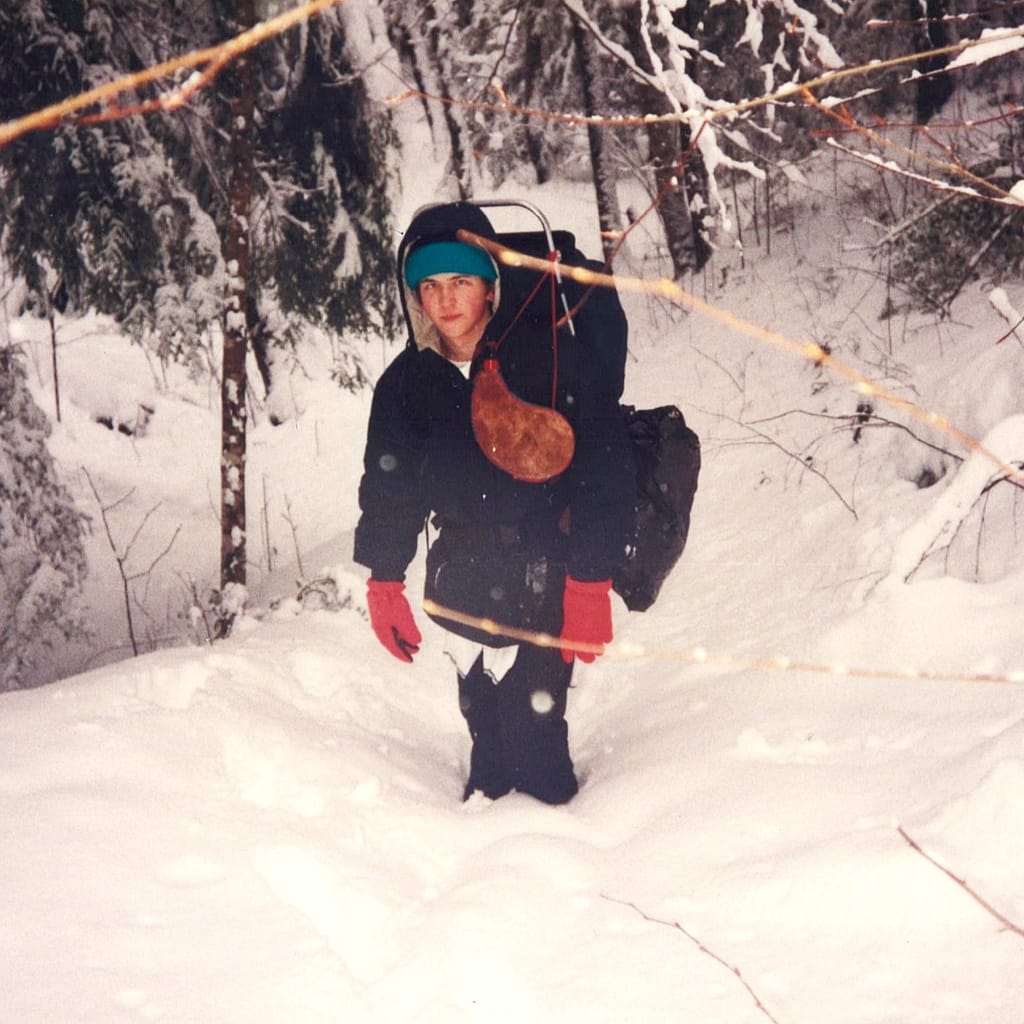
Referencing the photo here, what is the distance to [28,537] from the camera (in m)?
5.31

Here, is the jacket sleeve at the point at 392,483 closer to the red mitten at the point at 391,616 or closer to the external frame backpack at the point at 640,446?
the red mitten at the point at 391,616

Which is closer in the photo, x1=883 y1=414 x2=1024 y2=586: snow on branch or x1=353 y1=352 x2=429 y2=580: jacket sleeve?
x1=883 y1=414 x2=1024 y2=586: snow on branch

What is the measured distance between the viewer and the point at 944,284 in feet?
19.2

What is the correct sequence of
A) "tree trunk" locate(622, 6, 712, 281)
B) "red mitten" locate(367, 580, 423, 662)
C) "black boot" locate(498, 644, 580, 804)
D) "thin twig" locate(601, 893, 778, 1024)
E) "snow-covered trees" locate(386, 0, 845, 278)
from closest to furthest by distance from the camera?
"thin twig" locate(601, 893, 778, 1024)
"black boot" locate(498, 644, 580, 804)
"red mitten" locate(367, 580, 423, 662)
"snow-covered trees" locate(386, 0, 845, 278)
"tree trunk" locate(622, 6, 712, 281)

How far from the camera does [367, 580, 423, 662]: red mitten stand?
3.13 metres

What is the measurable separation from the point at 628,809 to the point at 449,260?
1808 millimetres

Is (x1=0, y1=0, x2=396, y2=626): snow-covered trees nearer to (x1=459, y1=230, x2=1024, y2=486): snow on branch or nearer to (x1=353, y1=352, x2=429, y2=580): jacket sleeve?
(x1=353, y1=352, x2=429, y2=580): jacket sleeve

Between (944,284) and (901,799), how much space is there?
190 inches

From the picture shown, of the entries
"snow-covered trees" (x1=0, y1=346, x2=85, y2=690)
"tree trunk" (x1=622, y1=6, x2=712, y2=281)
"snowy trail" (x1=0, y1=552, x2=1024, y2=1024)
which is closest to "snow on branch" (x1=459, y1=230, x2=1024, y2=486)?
"snowy trail" (x1=0, y1=552, x2=1024, y2=1024)

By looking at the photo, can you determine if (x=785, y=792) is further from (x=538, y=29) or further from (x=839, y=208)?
(x=538, y=29)

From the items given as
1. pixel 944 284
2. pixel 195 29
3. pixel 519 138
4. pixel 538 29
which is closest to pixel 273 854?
pixel 195 29

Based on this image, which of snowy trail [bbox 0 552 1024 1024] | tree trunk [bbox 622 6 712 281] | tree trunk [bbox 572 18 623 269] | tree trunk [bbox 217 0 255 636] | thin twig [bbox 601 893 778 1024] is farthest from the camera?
tree trunk [bbox 572 18 623 269]

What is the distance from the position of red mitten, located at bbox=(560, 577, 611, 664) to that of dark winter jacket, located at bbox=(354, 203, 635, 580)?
0.04m

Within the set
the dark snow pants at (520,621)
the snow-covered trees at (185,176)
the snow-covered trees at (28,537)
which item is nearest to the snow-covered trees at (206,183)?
the snow-covered trees at (185,176)
